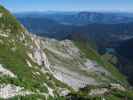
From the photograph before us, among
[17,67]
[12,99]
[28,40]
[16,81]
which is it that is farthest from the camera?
[28,40]

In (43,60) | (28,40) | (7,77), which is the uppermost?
(7,77)

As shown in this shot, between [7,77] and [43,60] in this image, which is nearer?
[7,77]

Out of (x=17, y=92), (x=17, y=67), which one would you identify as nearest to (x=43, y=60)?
(x=17, y=67)

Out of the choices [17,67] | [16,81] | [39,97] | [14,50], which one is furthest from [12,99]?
[14,50]

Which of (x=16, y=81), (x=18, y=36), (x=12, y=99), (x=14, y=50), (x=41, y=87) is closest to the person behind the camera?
(x=12, y=99)

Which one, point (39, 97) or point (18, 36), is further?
point (18, 36)

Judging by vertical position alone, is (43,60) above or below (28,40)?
below

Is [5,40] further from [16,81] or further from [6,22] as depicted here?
[16,81]

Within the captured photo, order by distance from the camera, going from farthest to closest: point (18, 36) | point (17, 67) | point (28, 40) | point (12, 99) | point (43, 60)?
point (43, 60)
point (28, 40)
point (18, 36)
point (17, 67)
point (12, 99)

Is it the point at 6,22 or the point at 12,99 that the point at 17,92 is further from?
the point at 6,22
